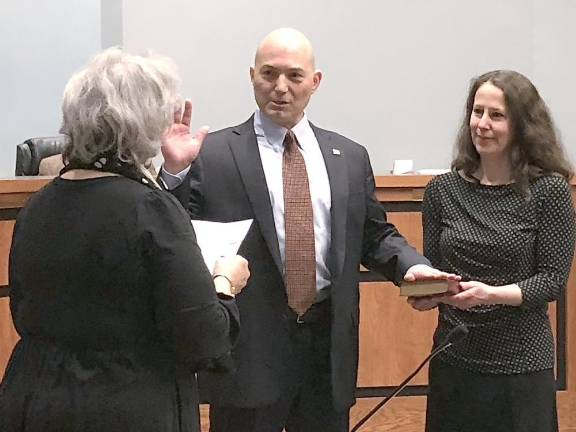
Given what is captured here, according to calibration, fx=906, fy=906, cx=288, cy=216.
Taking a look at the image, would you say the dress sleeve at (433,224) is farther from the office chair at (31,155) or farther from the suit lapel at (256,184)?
the office chair at (31,155)

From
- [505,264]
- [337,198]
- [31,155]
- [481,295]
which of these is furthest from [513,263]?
[31,155]

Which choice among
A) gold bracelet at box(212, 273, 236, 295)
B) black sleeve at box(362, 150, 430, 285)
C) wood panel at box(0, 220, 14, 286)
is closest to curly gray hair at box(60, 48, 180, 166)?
gold bracelet at box(212, 273, 236, 295)

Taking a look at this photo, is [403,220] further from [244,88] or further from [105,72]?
[105,72]

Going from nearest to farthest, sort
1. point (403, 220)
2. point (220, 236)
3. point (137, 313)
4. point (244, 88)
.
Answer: point (137, 313)
point (220, 236)
point (403, 220)
point (244, 88)

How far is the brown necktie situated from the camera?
2.24 meters

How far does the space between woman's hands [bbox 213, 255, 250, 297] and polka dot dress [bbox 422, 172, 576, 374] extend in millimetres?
738

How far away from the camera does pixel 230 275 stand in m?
1.73

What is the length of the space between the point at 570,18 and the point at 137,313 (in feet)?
12.5

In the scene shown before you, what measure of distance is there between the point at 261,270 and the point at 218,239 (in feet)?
1.22

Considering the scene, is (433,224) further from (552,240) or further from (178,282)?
(178,282)

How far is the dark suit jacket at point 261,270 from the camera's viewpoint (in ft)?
7.29

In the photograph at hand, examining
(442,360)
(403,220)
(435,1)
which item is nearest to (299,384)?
(442,360)

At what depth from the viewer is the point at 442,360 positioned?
233 centimetres

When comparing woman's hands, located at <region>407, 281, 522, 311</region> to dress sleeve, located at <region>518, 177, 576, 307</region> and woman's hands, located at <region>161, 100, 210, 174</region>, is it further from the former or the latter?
woman's hands, located at <region>161, 100, 210, 174</region>
